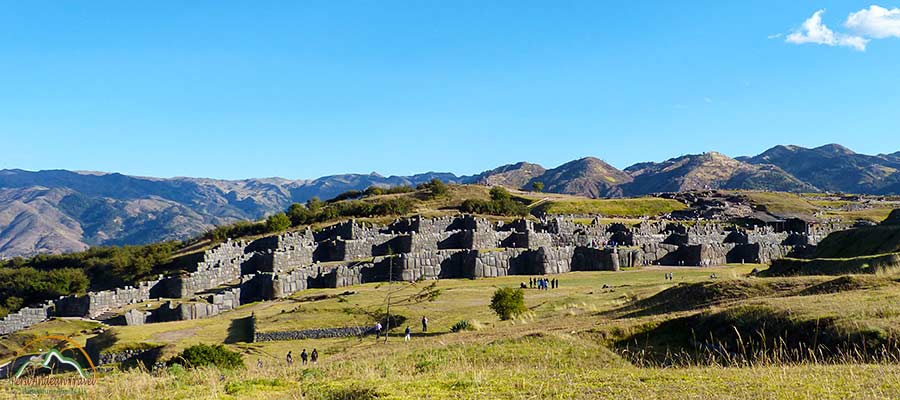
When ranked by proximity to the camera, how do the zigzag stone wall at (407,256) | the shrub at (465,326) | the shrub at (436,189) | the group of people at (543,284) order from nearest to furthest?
the shrub at (465,326)
the group of people at (543,284)
the zigzag stone wall at (407,256)
the shrub at (436,189)

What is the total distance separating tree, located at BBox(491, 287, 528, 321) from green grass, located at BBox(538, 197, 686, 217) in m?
75.1

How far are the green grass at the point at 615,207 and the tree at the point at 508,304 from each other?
246 ft

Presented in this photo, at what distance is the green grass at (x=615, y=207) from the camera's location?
113 metres

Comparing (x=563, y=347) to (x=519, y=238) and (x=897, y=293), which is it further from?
(x=519, y=238)

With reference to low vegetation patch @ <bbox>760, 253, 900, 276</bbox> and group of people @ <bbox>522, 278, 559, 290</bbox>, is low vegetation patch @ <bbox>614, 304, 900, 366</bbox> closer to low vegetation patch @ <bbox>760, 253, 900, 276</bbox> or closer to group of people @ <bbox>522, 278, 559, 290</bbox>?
low vegetation patch @ <bbox>760, 253, 900, 276</bbox>

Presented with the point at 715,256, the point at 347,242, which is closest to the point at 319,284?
the point at 347,242

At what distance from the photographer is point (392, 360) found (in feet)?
55.1

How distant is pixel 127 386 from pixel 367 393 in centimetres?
437

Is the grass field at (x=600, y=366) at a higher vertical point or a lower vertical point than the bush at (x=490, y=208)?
lower

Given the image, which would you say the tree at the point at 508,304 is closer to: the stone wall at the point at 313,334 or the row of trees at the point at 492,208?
the stone wall at the point at 313,334

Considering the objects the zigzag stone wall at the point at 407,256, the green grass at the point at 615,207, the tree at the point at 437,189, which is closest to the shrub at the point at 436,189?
the tree at the point at 437,189

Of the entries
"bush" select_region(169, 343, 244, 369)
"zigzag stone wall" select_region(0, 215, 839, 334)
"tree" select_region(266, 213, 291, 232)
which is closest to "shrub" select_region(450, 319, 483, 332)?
"bush" select_region(169, 343, 244, 369)

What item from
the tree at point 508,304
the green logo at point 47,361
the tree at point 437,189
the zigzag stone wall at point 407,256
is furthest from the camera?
the tree at point 437,189

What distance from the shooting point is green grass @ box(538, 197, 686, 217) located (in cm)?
11312
